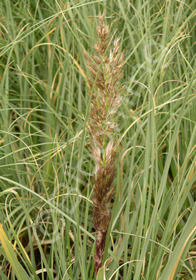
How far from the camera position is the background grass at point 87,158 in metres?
0.86

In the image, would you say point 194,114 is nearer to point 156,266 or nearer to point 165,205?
point 165,205

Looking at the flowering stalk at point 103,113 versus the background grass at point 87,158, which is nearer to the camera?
the flowering stalk at point 103,113

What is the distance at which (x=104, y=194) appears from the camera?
655mm

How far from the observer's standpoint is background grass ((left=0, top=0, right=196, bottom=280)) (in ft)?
2.82

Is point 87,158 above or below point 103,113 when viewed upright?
below

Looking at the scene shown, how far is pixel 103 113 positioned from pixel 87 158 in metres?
0.65

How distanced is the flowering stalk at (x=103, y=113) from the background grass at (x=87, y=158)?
0.14 m

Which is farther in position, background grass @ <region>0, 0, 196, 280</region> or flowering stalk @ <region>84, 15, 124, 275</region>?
background grass @ <region>0, 0, 196, 280</region>

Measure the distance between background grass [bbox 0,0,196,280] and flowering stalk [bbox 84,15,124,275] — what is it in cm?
14

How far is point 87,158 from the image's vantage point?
1.24 m

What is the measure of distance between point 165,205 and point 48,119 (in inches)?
20.7

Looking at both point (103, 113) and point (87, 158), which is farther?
point (87, 158)

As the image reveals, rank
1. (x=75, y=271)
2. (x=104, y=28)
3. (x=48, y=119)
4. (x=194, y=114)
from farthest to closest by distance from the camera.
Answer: (x=48, y=119)
(x=194, y=114)
(x=75, y=271)
(x=104, y=28)

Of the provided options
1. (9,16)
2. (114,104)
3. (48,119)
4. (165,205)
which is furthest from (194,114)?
(9,16)
